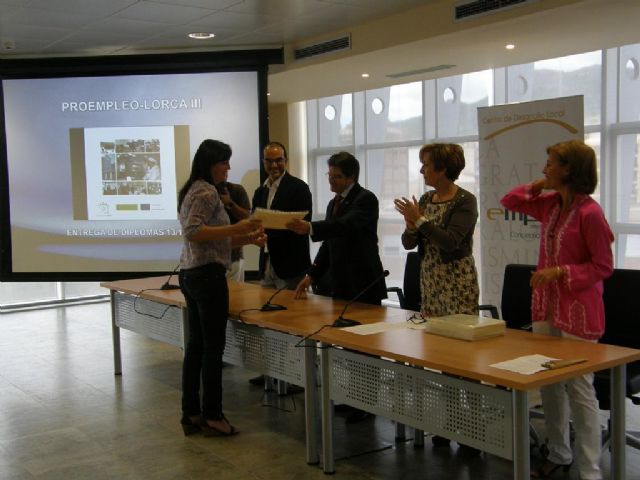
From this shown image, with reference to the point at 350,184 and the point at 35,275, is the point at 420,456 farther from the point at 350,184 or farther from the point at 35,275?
the point at 35,275

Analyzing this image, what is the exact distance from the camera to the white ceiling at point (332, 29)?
539 centimetres

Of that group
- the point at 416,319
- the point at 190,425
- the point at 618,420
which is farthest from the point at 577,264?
the point at 190,425

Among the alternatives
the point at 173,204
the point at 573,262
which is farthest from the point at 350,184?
the point at 173,204

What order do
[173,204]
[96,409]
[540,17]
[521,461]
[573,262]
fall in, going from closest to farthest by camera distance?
[521,461] < [573,262] < [96,409] < [540,17] < [173,204]

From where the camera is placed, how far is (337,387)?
11.7 feet

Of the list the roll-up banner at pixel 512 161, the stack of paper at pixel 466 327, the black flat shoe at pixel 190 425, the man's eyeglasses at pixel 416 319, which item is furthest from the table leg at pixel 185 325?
the roll-up banner at pixel 512 161

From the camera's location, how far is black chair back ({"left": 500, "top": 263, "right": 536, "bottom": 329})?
13.6ft

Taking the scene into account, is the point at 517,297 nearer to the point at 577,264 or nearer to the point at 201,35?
the point at 577,264

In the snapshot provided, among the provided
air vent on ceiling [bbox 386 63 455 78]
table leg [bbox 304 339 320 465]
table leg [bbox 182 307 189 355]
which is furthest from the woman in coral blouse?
air vent on ceiling [bbox 386 63 455 78]

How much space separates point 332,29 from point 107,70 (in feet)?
6.91

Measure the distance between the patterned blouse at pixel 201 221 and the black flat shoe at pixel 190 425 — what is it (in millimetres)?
933

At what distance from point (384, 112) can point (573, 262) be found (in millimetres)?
6538

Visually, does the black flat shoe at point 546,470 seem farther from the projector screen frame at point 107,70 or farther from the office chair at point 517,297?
the projector screen frame at point 107,70

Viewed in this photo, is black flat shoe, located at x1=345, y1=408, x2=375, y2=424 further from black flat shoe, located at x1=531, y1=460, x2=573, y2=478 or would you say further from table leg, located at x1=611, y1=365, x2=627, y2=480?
table leg, located at x1=611, y1=365, x2=627, y2=480
